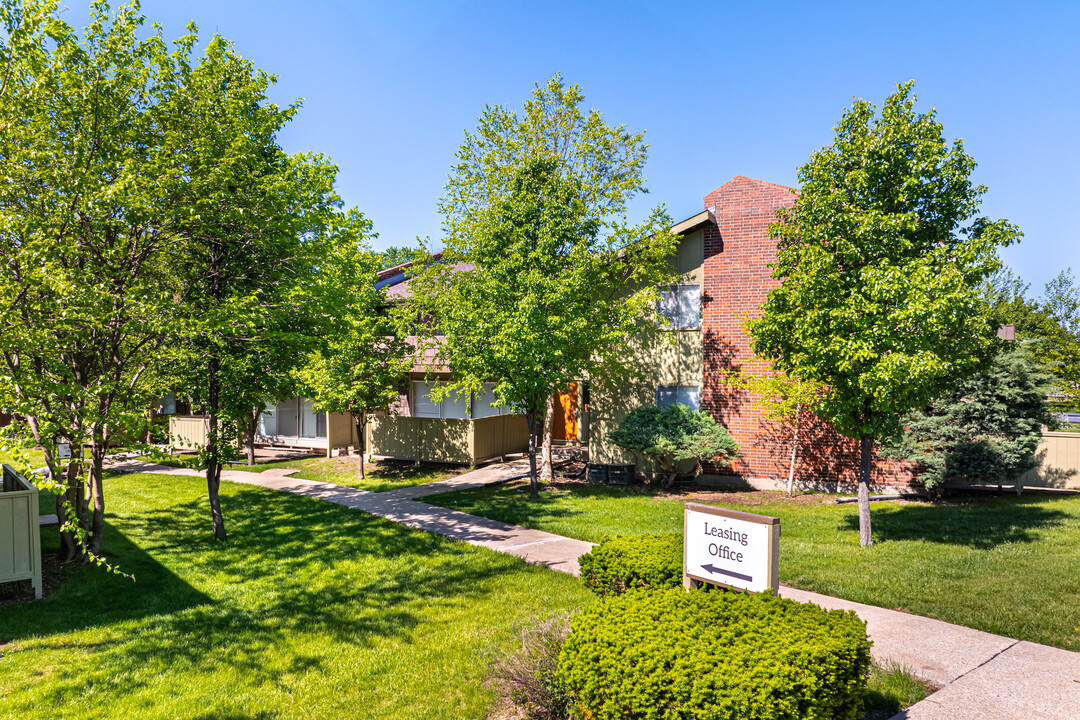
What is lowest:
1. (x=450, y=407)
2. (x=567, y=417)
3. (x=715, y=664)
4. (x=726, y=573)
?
(x=715, y=664)

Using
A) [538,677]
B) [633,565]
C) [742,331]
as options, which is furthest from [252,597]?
[742,331]

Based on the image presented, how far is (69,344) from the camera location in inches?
329

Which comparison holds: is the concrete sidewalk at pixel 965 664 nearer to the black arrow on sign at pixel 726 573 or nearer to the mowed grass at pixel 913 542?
the mowed grass at pixel 913 542

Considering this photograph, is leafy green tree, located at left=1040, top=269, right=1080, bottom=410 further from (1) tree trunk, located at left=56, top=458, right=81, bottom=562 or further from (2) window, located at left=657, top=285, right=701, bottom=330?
(1) tree trunk, located at left=56, top=458, right=81, bottom=562

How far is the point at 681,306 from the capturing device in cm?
1752

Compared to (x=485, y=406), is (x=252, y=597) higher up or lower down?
lower down

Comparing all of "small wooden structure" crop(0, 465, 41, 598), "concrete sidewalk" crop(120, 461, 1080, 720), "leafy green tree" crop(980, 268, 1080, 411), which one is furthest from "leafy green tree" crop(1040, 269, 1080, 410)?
"small wooden structure" crop(0, 465, 41, 598)

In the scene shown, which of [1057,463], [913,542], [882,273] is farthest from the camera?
[1057,463]

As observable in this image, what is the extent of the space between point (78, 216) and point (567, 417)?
16282 millimetres

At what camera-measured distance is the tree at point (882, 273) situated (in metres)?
9.34

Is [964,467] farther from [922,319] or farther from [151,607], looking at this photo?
[151,607]

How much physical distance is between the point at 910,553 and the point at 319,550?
9713 millimetres

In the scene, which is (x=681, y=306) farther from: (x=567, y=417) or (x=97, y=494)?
(x=97, y=494)

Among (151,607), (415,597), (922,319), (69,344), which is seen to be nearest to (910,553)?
(922,319)
